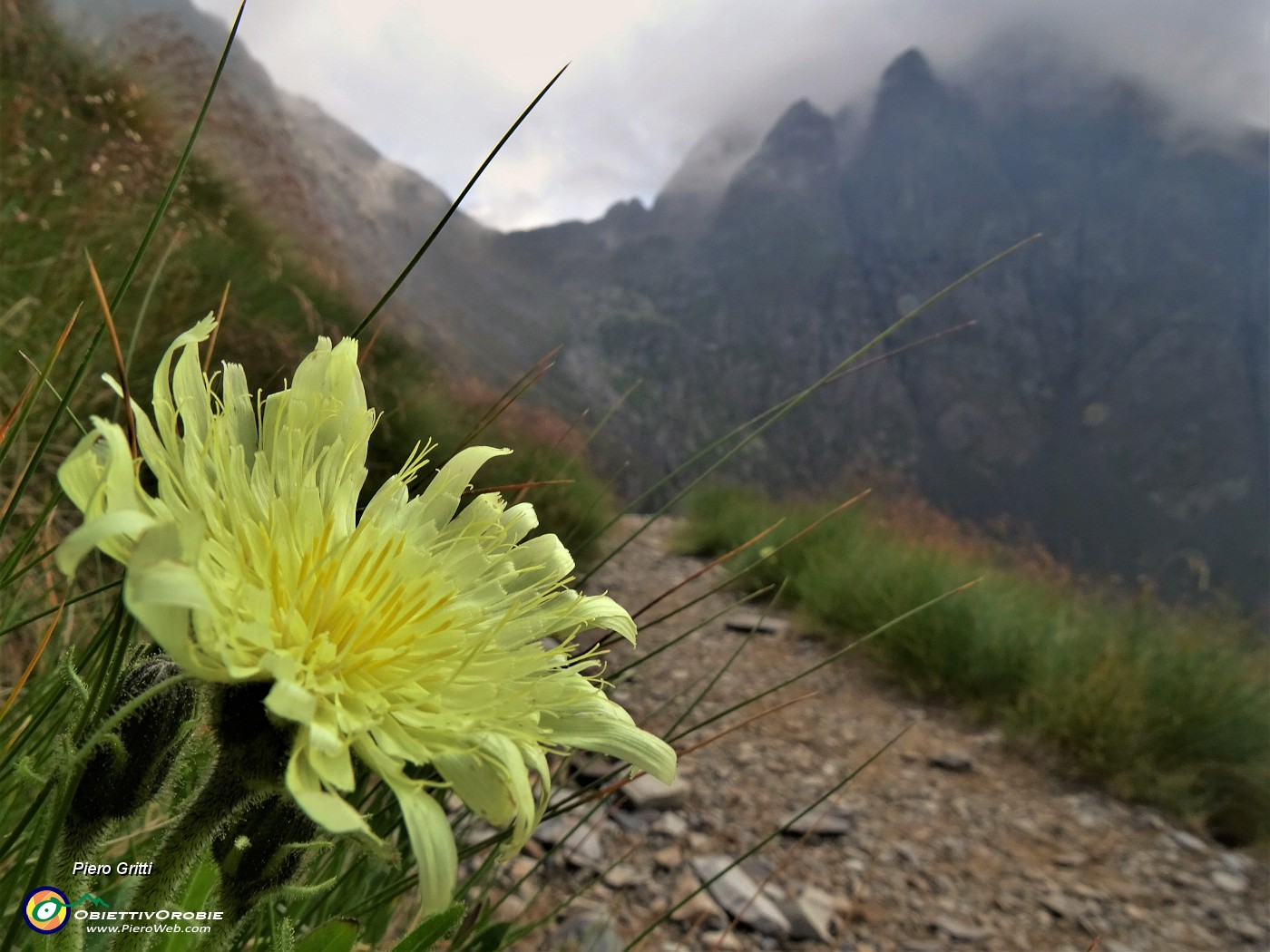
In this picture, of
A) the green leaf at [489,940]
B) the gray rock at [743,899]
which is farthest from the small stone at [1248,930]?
the green leaf at [489,940]

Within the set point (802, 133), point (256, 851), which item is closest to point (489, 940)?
point (256, 851)

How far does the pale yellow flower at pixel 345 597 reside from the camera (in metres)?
0.50

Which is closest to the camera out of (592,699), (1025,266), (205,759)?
(592,699)

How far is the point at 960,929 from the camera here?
2.65 m

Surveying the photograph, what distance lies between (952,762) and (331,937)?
3899 mm

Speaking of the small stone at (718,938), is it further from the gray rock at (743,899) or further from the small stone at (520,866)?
the small stone at (520,866)

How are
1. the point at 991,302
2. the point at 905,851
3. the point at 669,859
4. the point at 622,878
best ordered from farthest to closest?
the point at 991,302, the point at 905,851, the point at 669,859, the point at 622,878

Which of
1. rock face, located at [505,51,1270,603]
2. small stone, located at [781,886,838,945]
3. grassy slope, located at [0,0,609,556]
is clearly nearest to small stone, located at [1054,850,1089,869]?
small stone, located at [781,886,838,945]

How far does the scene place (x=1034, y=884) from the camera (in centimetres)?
298

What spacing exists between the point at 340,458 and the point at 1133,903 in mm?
3718

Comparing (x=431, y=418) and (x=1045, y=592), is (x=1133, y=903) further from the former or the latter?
(x=431, y=418)

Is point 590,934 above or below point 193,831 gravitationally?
below

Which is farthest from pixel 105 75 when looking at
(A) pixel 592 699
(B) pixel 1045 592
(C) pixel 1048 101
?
(C) pixel 1048 101

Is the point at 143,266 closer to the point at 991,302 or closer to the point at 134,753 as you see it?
the point at 134,753
